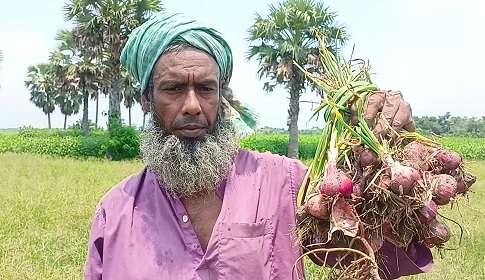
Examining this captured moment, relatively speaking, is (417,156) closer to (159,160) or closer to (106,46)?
(159,160)

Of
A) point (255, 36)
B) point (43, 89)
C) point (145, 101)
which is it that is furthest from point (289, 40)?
point (43, 89)

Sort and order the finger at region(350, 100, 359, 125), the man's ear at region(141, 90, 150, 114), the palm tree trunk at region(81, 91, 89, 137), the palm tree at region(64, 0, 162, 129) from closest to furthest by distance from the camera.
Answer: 1. the finger at region(350, 100, 359, 125)
2. the man's ear at region(141, 90, 150, 114)
3. the palm tree at region(64, 0, 162, 129)
4. the palm tree trunk at region(81, 91, 89, 137)

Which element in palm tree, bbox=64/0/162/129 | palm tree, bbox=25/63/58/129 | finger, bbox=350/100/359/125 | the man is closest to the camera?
finger, bbox=350/100/359/125

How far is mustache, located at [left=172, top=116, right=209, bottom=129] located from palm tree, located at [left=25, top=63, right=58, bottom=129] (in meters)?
39.1

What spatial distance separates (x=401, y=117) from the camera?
141 cm

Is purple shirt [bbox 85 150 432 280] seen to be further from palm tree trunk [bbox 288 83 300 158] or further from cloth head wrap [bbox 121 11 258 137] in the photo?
palm tree trunk [bbox 288 83 300 158]

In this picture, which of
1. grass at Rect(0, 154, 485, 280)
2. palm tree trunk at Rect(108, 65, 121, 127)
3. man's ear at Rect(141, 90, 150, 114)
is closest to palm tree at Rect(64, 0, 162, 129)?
palm tree trunk at Rect(108, 65, 121, 127)

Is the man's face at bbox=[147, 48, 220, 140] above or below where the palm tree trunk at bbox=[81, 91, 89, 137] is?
above

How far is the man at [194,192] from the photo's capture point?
1.57 meters

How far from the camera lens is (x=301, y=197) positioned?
1.49 m

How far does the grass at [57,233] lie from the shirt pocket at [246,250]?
0.97m

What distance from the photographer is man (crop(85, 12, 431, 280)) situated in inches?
61.9

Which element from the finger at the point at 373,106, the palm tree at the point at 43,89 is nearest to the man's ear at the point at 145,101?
the finger at the point at 373,106

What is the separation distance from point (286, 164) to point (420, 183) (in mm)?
481
